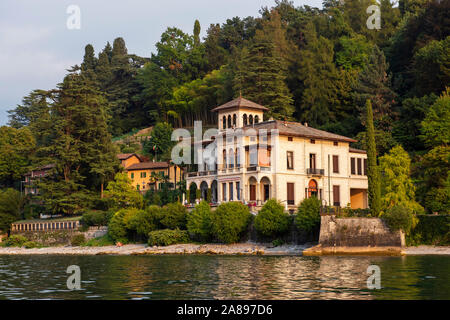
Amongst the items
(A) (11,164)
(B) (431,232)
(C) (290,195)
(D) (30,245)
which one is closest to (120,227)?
(D) (30,245)

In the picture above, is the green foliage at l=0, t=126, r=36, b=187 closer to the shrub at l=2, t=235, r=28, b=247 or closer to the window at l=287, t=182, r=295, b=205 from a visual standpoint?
the shrub at l=2, t=235, r=28, b=247

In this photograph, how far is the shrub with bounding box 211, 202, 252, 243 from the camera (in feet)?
162

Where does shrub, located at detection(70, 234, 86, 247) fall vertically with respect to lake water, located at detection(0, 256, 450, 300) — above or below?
above

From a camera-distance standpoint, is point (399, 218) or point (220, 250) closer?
point (399, 218)

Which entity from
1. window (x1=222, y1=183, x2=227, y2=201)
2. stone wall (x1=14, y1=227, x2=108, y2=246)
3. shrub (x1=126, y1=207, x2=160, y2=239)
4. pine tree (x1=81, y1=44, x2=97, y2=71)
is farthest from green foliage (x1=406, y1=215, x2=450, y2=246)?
pine tree (x1=81, y1=44, x2=97, y2=71)

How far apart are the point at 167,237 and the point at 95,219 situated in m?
15.1

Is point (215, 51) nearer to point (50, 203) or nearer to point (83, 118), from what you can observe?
point (83, 118)

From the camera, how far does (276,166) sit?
57.0 metres

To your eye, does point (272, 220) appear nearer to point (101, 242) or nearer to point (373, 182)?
point (373, 182)

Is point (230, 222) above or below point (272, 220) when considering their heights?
below

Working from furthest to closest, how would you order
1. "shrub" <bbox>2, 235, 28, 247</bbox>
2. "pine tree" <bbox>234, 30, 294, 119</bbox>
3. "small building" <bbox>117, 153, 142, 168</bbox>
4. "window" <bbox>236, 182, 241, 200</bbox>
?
"small building" <bbox>117, 153, 142, 168</bbox>
"pine tree" <bbox>234, 30, 294, 119</bbox>
"shrub" <bbox>2, 235, 28, 247</bbox>
"window" <bbox>236, 182, 241, 200</bbox>

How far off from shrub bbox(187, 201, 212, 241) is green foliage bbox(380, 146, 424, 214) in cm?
1429

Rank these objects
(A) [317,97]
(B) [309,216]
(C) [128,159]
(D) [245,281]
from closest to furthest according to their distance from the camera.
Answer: (D) [245,281], (B) [309,216], (A) [317,97], (C) [128,159]

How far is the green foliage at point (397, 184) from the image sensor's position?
1827 inches
